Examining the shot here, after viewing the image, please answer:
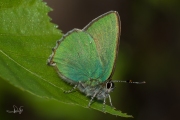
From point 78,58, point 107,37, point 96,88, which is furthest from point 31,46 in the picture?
point 96,88

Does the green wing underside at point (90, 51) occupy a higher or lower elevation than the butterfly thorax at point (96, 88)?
higher

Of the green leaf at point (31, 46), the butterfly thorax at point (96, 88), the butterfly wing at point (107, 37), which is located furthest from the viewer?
the butterfly thorax at point (96, 88)

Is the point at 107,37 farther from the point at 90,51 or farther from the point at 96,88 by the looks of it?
the point at 96,88

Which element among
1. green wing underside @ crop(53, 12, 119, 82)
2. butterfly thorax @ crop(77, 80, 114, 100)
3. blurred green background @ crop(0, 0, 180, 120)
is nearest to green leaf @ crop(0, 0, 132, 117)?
butterfly thorax @ crop(77, 80, 114, 100)

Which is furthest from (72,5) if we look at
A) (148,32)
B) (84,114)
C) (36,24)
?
(36,24)

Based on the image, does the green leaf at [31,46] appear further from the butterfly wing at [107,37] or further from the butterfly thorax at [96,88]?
the butterfly wing at [107,37]

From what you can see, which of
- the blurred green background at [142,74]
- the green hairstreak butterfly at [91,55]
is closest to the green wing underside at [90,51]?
the green hairstreak butterfly at [91,55]
